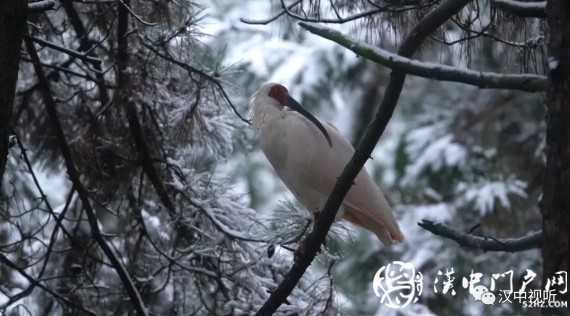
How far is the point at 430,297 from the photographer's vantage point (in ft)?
24.1

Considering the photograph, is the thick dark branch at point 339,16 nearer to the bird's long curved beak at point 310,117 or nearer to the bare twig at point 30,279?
the bird's long curved beak at point 310,117

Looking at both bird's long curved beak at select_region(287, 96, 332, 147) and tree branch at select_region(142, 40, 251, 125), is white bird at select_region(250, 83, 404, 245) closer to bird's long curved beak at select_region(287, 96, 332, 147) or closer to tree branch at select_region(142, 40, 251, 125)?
bird's long curved beak at select_region(287, 96, 332, 147)

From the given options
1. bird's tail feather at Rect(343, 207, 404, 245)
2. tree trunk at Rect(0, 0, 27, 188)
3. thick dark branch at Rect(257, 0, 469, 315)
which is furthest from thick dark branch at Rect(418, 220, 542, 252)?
bird's tail feather at Rect(343, 207, 404, 245)

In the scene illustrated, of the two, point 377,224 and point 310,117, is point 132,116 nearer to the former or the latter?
point 310,117

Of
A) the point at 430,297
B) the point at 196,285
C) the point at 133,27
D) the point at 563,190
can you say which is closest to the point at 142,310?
the point at 196,285

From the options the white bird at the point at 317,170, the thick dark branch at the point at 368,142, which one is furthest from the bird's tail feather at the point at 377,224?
the thick dark branch at the point at 368,142

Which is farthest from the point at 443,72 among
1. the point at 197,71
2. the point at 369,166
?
the point at 369,166

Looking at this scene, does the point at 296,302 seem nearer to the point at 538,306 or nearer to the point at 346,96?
the point at 538,306

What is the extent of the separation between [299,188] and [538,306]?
1548 mm

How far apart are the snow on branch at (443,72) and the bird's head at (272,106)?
1505mm

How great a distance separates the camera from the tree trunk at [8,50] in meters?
2.23

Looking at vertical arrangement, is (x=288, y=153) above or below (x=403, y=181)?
below

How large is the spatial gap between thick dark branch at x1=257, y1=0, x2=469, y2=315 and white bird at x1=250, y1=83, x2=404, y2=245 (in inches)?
29.0

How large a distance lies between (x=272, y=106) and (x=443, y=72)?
6.00 feet
